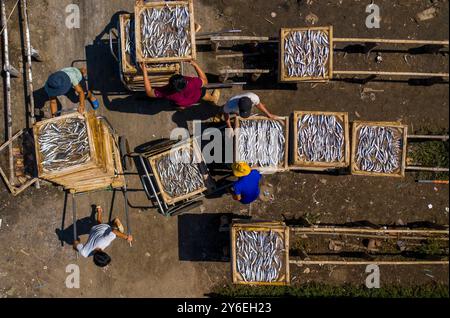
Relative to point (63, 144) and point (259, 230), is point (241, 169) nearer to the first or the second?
point (259, 230)

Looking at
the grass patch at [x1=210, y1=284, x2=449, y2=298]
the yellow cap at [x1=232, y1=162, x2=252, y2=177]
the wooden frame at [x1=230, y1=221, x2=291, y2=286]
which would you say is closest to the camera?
the yellow cap at [x1=232, y1=162, x2=252, y2=177]

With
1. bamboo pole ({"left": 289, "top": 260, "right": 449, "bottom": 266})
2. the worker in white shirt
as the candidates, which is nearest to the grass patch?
bamboo pole ({"left": 289, "top": 260, "right": 449, "bottom": 266})

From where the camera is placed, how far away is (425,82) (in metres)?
8.78

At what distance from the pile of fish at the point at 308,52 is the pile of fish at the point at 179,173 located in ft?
9.54

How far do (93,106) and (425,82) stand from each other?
7.89m

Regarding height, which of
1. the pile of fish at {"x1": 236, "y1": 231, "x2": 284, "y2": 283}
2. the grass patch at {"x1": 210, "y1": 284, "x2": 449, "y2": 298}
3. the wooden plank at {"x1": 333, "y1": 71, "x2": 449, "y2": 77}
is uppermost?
the wooden plank at {"x1": 333, "y1": 71, "x2": 449, "y2": 77}

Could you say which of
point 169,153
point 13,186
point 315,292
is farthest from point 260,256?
point 13,186

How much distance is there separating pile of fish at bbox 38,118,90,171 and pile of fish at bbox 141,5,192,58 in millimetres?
1947

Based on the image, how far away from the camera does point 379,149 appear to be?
7695 mm

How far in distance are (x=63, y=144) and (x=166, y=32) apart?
9.48 ft

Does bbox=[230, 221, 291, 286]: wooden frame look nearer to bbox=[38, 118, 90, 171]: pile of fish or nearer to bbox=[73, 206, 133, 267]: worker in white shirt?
bbox=[73, 206, 133, 267]: worker in white shirt

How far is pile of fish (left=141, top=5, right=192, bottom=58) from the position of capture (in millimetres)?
7141
